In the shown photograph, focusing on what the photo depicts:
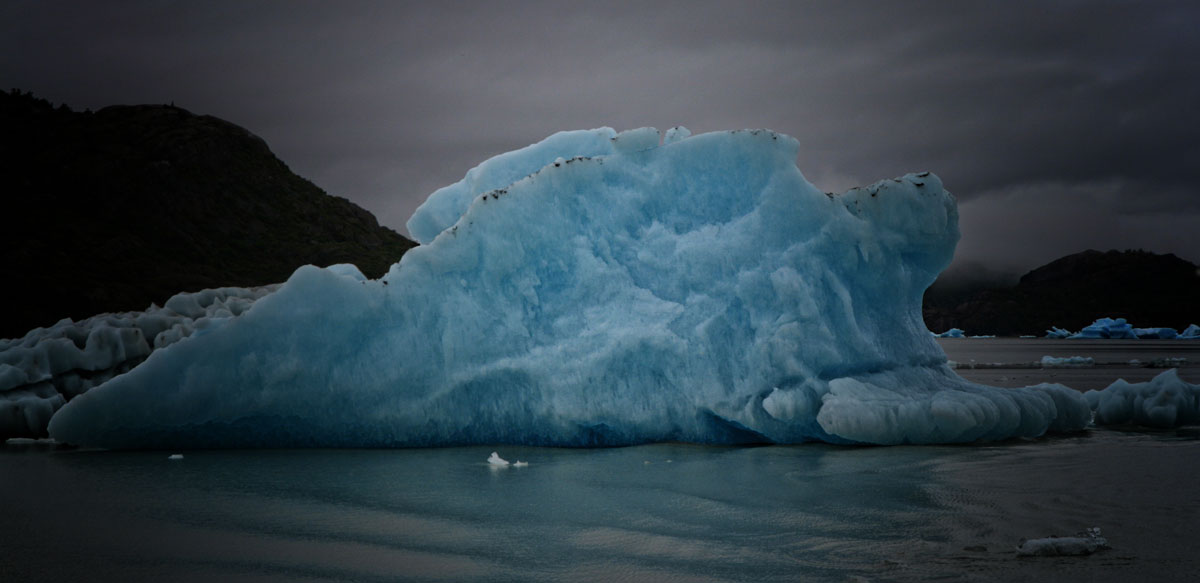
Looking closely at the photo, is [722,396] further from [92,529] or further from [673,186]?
[92,529]

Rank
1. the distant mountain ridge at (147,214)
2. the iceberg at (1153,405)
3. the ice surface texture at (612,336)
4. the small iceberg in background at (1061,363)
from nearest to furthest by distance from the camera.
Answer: the ice surface texture at (612,336) → the iceberg at (1153,405) → the small iceberg in background at (1061,363) → the distant mountain ridge at (147,214)

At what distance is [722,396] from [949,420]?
1.90 metres

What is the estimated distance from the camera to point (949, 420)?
23.3 feet

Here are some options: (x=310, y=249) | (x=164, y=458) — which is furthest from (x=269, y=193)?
(x=164, y=458)

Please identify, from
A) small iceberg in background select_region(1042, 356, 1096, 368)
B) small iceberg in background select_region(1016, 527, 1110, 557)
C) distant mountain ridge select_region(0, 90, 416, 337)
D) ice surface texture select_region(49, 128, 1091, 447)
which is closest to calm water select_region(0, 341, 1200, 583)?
small iceberg in background select_region(1016, 527, 1110, 557)

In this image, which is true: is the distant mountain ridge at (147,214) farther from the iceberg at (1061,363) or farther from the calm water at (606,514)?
the iceberg at (1061,363)

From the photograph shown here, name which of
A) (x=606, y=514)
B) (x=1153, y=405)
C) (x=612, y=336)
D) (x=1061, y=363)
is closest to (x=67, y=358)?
(x=612, y=336)

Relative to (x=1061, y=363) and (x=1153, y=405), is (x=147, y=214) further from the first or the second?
(x=1153, y=405)

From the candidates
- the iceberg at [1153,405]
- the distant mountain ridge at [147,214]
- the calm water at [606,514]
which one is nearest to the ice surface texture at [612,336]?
the calm water at [606,514]

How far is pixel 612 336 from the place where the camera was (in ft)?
24.1

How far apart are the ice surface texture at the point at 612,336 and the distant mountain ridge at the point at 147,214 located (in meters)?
22.3

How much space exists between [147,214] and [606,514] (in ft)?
129

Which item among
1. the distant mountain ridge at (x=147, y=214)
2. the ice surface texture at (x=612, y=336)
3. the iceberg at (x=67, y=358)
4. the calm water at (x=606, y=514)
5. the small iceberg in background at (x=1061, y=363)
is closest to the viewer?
the calm water at (x=606, y=514)

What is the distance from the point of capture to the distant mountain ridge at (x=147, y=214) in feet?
97.7
